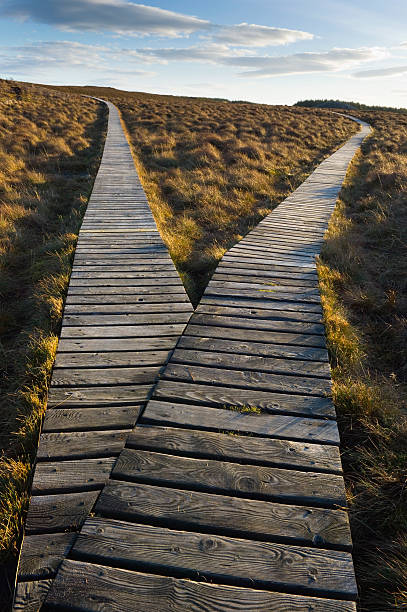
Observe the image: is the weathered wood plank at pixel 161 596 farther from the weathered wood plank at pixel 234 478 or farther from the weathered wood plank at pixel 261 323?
the weathered wood plank at pixel 261 323

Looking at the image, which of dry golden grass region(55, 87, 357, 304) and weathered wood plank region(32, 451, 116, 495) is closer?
weathered wood plank region(32, 451, 116, 495)

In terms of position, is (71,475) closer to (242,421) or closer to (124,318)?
(242,421)

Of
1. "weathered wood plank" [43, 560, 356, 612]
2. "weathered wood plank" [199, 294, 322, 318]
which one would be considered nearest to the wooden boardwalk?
"weathered wood plank" [43, 560, 356, 612]

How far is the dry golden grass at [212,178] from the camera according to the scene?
667 centimetres

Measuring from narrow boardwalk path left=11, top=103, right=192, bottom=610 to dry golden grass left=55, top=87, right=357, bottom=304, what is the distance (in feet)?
2.12

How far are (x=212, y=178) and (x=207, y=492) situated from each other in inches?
380

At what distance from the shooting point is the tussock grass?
6.66 ft

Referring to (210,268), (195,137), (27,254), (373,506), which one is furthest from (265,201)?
(195,137)

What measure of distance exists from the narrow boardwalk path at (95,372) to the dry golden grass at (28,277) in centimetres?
12

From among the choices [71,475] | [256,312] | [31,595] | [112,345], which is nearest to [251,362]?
[256,312]

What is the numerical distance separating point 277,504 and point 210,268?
393cm

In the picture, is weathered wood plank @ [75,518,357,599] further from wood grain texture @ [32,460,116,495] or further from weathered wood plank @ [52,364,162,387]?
weathered wood plank @ [52,364,162,387]

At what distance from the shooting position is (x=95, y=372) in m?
3.14

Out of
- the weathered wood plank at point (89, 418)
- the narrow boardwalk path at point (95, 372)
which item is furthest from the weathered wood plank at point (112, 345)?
the weathered wood plank at point (89, 418)
